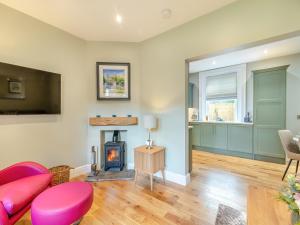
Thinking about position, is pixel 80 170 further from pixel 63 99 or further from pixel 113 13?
pixel 113 13

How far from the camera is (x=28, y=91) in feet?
7.48

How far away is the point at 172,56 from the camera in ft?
8.96

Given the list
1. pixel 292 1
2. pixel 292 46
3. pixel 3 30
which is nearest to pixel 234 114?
pixel 292 46

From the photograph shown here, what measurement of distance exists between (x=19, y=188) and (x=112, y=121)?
1745mm

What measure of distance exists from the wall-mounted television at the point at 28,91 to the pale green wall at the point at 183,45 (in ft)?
5.20

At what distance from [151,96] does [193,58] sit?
1022 mm

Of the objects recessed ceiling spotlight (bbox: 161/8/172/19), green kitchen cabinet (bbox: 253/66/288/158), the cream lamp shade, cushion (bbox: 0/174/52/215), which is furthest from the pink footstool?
green kitchen cabinet (bbox: 253/66/288/158)

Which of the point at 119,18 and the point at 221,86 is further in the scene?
the point at 221,86

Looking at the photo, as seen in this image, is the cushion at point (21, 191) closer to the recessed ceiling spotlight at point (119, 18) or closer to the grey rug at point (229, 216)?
the grey rug at point (229, 216)

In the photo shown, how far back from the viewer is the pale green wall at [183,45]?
1.78 metres

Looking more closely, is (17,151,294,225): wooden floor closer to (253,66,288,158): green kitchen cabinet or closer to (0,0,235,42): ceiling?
(253,66,288,158): green kitchen cabinet

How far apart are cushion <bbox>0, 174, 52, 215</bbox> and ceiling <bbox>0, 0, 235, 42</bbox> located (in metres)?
2.27

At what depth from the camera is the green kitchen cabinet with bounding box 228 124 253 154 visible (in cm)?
386

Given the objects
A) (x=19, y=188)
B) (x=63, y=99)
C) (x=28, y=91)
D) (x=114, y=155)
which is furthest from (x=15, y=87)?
(x=114, y=155)
